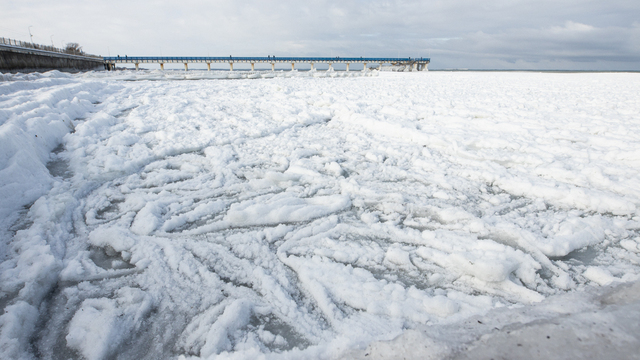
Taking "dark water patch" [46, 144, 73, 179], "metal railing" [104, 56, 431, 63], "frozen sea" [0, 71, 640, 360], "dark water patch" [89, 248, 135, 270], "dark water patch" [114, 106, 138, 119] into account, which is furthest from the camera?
"metal railing" [104, 56, 431, 63]

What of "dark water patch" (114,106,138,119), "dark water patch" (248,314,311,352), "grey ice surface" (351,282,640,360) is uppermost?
"dark water patch" (114,106,138,119)

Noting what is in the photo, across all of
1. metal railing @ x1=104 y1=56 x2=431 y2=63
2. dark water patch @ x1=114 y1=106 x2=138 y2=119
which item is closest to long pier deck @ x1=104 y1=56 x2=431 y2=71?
metal railing @ x1=104 y1=56 x2=431 y2=63

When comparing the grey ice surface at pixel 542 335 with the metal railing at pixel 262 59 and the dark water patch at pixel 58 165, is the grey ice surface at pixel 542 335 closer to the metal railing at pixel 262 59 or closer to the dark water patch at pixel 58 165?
the dark water patch at pixel 58 165

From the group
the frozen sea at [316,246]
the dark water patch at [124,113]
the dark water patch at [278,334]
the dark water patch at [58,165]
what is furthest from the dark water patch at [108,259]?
the dark water patch at [124,113]

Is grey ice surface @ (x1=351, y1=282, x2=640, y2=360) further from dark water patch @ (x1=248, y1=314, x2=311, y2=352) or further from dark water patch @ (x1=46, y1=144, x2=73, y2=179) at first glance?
dark water patch @ (x1=46, y1=144, x2=73, y2=179)

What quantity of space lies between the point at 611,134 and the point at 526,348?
582 centimetres

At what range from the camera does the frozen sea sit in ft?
4.64

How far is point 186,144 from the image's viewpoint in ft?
15.0

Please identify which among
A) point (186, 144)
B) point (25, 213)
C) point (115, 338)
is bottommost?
point (115, 338)

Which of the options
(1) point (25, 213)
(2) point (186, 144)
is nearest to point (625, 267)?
(1) point (25, 213)

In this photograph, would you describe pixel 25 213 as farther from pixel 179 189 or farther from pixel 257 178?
pixel 257 178

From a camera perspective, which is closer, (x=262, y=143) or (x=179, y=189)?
(x=179, y=189)

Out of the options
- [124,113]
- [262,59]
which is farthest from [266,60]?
[124,113]

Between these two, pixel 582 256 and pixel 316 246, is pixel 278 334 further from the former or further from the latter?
pixel 582 256
